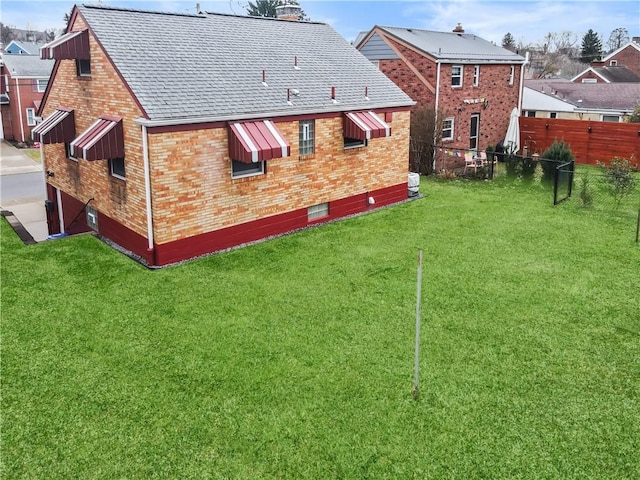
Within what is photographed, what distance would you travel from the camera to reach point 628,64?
62.8 metres

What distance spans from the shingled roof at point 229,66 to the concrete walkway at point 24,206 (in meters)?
6.59

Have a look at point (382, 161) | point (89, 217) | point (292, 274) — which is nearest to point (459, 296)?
point (292, 274)

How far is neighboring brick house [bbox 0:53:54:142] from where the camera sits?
151ft

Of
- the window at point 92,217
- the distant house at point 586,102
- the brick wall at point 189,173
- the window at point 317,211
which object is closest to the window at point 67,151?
the brick wall at point 189,173

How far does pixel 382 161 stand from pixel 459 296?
8699mm

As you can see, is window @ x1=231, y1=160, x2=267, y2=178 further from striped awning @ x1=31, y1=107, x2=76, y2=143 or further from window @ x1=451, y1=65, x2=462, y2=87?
window @ x1=451, y1=65, x2=462, y2=87

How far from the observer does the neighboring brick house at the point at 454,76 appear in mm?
27188

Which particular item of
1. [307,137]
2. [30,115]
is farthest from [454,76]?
[30,115]

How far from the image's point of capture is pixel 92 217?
17609 mm

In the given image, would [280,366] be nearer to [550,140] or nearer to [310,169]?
[310,169]

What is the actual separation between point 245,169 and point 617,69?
5195cm

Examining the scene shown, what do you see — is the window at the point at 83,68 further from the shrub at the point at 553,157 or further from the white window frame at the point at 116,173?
the shrub at the point at 553,157

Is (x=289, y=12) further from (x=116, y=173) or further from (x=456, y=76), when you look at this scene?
(x=116, y=173)

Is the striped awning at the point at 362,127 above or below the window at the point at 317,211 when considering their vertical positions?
above
